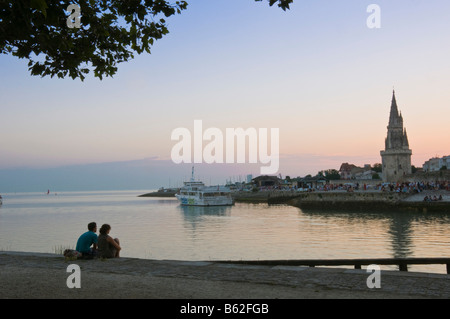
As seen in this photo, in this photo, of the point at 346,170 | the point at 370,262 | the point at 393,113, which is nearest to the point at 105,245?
the point at 370,262

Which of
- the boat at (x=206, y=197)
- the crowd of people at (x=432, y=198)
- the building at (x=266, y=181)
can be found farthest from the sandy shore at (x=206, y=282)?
the building at (x=266, y=181)

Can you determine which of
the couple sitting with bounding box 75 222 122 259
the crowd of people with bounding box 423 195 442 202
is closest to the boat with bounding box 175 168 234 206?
the crowd of people with bounding box 423 195 442 202

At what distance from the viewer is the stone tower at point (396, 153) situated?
3792 inches

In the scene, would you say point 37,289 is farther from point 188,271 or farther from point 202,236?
point 202,236

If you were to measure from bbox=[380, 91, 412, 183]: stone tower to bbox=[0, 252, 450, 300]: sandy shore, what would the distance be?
9141 centimetres

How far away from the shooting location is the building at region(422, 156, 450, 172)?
506 ft

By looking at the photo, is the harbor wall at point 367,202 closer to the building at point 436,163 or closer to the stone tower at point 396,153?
the stone tower at point 396,153

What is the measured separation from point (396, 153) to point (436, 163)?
286 ft

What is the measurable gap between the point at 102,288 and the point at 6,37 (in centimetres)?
465

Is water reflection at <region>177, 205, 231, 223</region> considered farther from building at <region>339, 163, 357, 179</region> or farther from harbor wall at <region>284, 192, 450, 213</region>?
building at <region>339, 163, 357, 179</region>

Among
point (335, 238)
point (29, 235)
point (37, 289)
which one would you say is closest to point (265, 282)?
point (37, 289)

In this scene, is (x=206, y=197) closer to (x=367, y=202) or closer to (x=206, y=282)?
(x=367, y=202)

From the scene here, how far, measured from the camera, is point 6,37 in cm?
742

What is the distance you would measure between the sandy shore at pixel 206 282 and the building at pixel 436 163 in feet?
519
